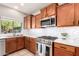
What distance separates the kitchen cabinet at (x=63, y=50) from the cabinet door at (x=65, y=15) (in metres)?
0.47

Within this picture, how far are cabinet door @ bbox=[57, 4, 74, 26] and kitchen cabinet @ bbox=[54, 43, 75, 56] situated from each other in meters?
0.47

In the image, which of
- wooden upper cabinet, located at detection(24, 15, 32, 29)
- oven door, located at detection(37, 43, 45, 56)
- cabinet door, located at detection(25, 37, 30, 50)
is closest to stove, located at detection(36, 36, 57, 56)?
oven door, located at detection(37, 43, 45, 56)

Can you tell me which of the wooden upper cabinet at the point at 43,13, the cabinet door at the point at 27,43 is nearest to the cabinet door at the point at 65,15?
the wooden upper cabinet at the point at 43,13

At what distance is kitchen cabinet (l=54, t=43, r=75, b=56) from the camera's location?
4.74 feet

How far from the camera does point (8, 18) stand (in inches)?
65.3

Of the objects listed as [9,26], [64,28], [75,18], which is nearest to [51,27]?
[64,28]

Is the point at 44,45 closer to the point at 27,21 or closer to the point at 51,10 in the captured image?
the point at 27,21

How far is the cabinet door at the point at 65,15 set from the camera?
5.65 ft

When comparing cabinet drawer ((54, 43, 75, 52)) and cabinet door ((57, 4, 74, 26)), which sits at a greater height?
cabinet door ((57, 4, 74, 26))

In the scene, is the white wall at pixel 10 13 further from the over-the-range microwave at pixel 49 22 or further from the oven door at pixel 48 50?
the oven door at pixel 48 50

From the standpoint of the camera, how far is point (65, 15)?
186cm

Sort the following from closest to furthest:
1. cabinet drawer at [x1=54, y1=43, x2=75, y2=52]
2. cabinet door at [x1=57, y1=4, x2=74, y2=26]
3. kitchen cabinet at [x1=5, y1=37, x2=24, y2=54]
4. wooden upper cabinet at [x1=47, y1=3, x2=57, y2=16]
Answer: cabinet drawer at [x1=54, y1=43, x2=75, y2=52], cabinet door at [x1=57, y1=4, x2=74, y2=26], wooden upper cabinet at [x1=47, y1=3, x2=57, y2=16], kitchen cabinet at [x1=5, y1=37, x2=24, y2=54]

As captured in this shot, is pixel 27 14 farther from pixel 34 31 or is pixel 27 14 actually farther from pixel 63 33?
pixel 63 33

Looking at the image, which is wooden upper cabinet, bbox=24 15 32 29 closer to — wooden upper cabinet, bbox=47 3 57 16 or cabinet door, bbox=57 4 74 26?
wooden upper cabinet, bbox=47 3 57 16
